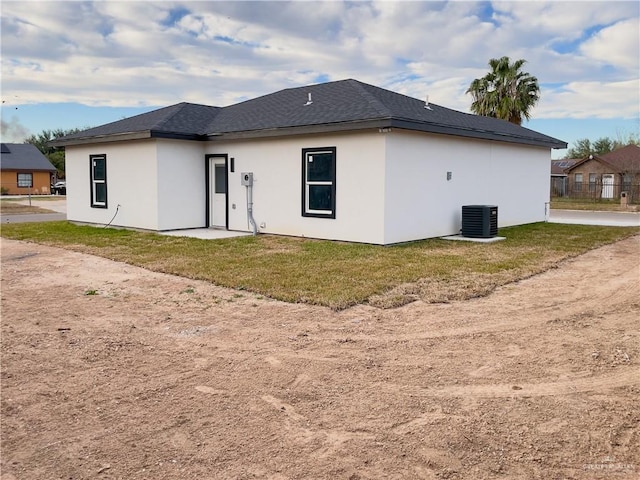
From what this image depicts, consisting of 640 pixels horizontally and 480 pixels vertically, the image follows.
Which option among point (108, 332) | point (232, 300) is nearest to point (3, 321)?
point (108, 332)

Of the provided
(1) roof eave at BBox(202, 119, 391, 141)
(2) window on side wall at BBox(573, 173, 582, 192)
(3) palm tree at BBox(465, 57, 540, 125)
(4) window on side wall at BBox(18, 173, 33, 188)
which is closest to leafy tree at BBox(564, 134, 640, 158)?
(2) window on side wall at BBox(573, 173, 582, 192)

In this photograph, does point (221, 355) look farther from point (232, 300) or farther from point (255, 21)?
point (255, 21)

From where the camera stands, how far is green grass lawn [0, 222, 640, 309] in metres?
6.87

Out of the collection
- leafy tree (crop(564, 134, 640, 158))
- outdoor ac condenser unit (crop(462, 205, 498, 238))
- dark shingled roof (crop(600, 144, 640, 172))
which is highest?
leafy tree (crop(564, 134, 640, 158))

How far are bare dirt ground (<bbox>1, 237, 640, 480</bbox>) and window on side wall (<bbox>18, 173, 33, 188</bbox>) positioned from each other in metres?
48.0

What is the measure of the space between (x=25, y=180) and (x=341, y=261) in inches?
1901

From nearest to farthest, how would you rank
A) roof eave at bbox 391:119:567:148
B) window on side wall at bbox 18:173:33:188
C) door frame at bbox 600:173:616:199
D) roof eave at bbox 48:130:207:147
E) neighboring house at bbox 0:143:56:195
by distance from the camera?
1. roof eave at bbox 391:119:567:148
2. roof eave at bbox 48:130:207:147
3. door frame at bbox 600:173:616:199
4. neighboring house at bbox 0:143:56:195
5. window on side wall at bbox 18:173:33:188

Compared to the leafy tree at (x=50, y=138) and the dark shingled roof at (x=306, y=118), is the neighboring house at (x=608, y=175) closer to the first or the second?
the dark shingled roof at (x=306, y=118)

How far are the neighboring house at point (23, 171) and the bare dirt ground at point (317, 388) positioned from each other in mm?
47723

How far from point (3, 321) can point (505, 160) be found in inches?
510

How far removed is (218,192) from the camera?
47.2 feet

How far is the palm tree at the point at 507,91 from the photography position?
28062mm

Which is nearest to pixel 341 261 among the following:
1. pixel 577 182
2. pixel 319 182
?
pixel 319 182

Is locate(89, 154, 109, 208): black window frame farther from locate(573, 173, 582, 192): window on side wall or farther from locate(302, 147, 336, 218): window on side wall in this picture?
locate(573, 173, 582, 192): window on side wall
